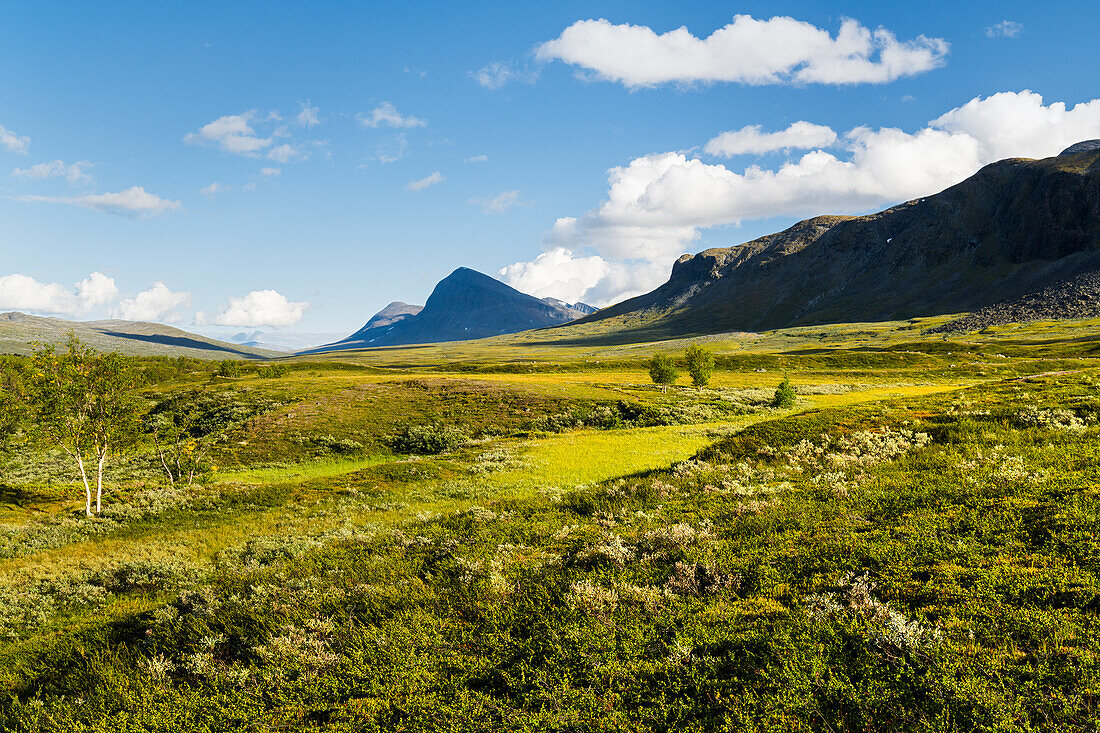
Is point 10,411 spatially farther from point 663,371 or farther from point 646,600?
point 663,371

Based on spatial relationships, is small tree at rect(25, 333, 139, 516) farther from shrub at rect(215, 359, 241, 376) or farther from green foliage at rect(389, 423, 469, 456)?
shrub at rect(215, 359, 241, 376)

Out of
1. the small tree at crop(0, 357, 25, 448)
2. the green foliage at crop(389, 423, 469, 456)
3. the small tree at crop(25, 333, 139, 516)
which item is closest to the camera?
the small tree at crop(25, 333, 139, 516)

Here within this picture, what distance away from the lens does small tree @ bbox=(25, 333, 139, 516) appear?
29.1m

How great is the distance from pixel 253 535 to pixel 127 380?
19994 mm

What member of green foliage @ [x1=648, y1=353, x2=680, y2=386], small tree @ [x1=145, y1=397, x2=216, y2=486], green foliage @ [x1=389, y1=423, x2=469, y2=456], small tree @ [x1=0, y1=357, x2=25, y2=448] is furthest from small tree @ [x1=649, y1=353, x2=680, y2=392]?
small tree @ [x1=0, y1=357, x2=25, y2=448]

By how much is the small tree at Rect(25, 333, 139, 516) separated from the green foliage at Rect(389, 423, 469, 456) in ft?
68.9

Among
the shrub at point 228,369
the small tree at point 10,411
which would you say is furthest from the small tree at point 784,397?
the shrub at point 228,369

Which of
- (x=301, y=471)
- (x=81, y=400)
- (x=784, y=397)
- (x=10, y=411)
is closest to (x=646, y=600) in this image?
(x=81, y=400)

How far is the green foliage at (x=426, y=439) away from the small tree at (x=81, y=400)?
21007 mm

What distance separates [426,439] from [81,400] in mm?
25151

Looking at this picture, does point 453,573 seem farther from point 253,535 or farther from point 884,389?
point 884,389

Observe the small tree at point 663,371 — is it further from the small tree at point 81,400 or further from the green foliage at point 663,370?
the small tree at point 81,400

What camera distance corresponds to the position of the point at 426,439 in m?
48.3

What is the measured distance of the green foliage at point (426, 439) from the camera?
46.9 meters
